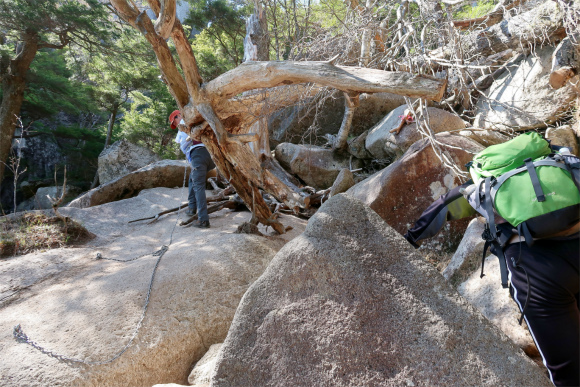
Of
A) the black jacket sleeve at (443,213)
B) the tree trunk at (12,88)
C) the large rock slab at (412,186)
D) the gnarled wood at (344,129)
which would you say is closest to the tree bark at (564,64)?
Answer: the large rock slab at (412,186)

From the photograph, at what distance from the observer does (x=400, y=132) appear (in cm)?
691

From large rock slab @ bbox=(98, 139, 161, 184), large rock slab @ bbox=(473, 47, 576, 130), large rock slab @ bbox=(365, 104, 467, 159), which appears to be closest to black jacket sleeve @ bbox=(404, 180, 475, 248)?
large rock slab @ bbox=(473, 47, 576, 130)

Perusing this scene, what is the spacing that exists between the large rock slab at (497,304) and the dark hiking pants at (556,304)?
0.63 meters

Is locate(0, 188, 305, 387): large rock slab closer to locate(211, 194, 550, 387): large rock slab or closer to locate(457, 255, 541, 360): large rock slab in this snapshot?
locate(211, 194, 550, 387): large rock slab

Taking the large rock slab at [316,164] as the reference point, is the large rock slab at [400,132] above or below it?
above

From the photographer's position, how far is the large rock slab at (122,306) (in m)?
2.81

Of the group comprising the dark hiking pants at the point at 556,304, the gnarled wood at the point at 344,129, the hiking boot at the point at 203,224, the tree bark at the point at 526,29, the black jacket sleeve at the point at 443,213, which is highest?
the tree bark at the point at 526,29

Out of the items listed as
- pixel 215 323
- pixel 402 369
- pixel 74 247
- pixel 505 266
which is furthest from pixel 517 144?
pixel 74 247

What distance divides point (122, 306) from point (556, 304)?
348 cm

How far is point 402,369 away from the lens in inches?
73.9

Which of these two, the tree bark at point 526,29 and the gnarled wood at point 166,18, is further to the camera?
the tree bark at point 526,29

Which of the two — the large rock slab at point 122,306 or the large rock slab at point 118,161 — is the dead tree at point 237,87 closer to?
the large rock slab at point 122,306

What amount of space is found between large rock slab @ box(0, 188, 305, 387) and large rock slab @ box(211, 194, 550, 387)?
4.53ft

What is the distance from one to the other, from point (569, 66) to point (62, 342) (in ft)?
24.4
